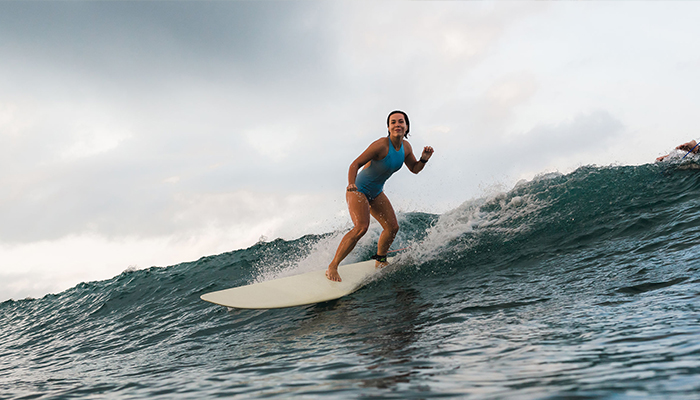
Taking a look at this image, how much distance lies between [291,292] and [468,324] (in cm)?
302

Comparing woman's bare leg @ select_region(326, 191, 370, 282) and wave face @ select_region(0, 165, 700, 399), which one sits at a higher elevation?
woman's bare leg @ select_region(326, 191, 370, 282)

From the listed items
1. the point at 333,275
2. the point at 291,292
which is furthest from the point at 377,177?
the point at 291,292

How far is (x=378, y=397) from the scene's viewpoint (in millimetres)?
1643

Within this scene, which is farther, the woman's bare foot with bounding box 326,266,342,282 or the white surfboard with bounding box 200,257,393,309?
the woman's bare foot with bounding box 326,266,342,282

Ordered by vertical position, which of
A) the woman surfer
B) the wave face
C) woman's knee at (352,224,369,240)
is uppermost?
the woman surfer

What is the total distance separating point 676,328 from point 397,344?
5.34 feet

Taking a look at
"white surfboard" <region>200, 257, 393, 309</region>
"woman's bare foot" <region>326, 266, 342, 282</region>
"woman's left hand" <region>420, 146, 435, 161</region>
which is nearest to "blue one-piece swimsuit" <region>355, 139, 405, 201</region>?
"woman's left hand" <region>420, 146, 435, 161</region>

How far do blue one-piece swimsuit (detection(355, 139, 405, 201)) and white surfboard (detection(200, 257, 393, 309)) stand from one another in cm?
130

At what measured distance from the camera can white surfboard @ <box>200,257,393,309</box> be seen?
5148mm

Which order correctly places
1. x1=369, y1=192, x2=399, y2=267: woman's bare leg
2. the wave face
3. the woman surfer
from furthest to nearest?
x1=369, y1=192, x2=399, y2=267: woman's bare leg → the woman surfer → the wave face

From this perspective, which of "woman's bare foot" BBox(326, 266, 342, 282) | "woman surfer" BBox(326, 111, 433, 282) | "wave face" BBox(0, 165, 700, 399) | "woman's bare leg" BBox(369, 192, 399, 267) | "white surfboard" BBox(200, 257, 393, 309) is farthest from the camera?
"woman's bare leg" BBox(369, 192, 399, 267)

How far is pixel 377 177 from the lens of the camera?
18.8 feet

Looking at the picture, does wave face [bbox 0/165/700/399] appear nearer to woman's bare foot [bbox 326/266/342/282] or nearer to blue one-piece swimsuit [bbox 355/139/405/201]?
woman's bare foot [bbox 326/266/342/282]

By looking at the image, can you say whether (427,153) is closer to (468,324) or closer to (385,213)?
(385,213)
